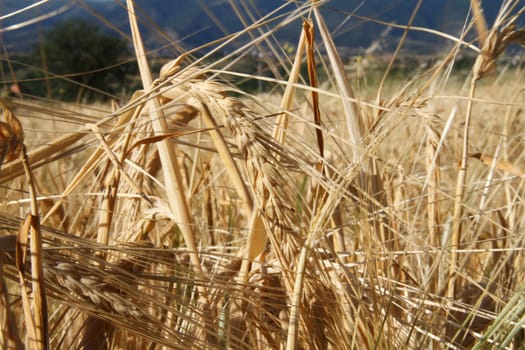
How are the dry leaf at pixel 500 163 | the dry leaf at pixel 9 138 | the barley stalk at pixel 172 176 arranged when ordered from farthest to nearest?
the dry leaf at pixel 500 163 → the barley stalk at pixel 172 176 → the dry leaf at pixel 9 138

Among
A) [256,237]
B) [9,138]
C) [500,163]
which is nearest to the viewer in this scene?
[9,138]

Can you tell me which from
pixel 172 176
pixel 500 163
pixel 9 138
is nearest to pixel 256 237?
pixel 172 176

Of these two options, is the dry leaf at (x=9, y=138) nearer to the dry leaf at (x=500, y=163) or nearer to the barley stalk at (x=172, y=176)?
the barley stalk at (x=172, y=176)

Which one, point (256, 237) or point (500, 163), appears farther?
point (500, 163)

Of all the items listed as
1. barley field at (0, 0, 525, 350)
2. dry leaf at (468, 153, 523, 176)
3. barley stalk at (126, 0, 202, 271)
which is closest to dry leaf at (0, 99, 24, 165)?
barley field at (0, 0, 525, 350)

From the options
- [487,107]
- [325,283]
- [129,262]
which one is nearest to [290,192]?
[325,283]

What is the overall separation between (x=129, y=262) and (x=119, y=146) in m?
0.20

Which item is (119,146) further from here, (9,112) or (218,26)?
(9,112)

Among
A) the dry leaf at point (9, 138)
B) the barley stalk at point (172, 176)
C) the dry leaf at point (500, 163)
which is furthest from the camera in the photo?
the dry leaf at point (500, 163)

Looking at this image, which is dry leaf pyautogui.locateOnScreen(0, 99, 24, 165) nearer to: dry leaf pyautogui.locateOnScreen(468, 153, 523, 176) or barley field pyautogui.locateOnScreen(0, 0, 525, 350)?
barley field pyautogui.locateOnScreen(0, 0, 525, 350)

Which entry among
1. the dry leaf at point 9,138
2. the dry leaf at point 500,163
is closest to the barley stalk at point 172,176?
the dry leaf at point 9,138

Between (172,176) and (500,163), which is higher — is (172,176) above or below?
above

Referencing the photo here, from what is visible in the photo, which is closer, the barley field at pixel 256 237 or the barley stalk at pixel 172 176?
the barley field at pixel 256 237

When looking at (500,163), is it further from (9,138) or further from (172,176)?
(9,138)
